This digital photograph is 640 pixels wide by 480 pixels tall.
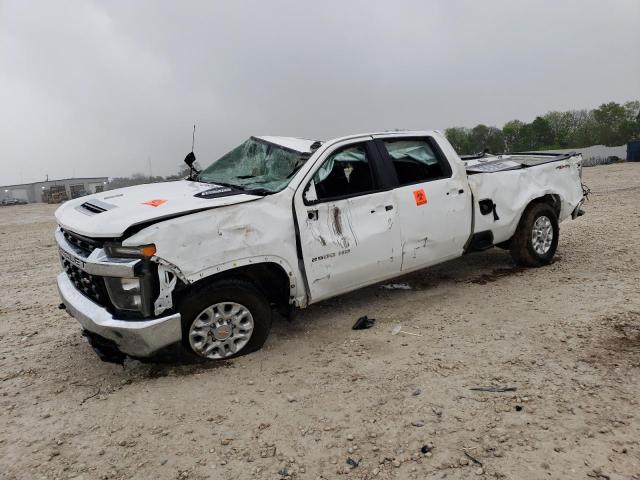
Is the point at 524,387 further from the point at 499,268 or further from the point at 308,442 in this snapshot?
the point at 499,268

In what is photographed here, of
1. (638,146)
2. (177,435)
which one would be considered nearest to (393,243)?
(177,435)

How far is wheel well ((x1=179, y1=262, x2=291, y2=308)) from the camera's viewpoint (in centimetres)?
376

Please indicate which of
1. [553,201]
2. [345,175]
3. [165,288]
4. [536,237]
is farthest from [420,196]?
[165,288]

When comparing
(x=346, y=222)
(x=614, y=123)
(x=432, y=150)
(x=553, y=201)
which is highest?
(x=614, y=123)

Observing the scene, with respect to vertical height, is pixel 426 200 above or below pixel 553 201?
above

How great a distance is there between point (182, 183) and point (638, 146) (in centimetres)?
4105

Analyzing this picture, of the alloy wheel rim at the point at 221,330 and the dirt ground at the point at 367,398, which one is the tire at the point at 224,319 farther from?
the dirt ground at the point at 367,398

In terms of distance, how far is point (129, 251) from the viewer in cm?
328

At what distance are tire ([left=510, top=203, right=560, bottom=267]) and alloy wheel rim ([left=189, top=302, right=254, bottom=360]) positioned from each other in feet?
11.8

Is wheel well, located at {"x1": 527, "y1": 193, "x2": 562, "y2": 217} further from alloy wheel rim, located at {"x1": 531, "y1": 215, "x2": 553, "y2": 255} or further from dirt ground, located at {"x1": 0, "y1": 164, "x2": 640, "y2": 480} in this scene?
dirt ground, located at {"x1": 0, "y1": 164, "x2": 640, "y2": 480}

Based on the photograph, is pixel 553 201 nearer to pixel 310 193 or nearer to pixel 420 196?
pixel 420 196

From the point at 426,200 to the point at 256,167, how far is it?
5.57 ft

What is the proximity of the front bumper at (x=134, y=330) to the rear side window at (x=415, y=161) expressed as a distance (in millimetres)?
2481

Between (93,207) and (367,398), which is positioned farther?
(93,207)
